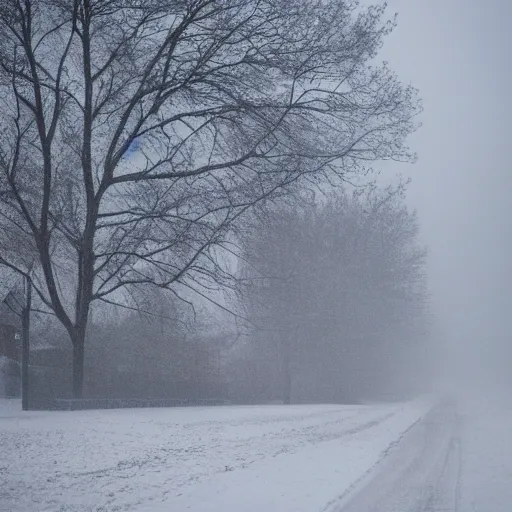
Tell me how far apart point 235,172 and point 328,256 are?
16.7m

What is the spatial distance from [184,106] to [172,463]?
28.5ft

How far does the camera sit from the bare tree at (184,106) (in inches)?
521

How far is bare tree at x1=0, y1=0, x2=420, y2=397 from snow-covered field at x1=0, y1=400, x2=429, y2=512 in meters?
4.26

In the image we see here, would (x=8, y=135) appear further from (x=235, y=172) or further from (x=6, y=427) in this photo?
(x=6, y=427)

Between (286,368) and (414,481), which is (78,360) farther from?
(286,368)

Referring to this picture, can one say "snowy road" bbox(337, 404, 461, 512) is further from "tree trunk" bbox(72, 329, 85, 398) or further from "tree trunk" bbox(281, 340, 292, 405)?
"tree trunk" bbox(281, 340, 292, 405)

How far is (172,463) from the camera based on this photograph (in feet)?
25.8

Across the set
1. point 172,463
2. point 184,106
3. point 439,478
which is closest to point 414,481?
point 439,478

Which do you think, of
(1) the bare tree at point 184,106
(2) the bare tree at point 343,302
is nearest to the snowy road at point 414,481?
(1) the bare tree at point 184,106

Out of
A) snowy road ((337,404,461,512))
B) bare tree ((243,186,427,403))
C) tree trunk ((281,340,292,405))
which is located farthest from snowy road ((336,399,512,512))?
tree trunk ((281,340,292,405))

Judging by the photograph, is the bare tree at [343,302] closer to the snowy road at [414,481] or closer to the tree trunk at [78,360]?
the tree trunk at [78,360]

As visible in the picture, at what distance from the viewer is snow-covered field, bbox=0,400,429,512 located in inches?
242

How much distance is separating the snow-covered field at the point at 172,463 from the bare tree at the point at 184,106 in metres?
4.26

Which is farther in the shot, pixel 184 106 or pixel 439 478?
pixel 184 106
